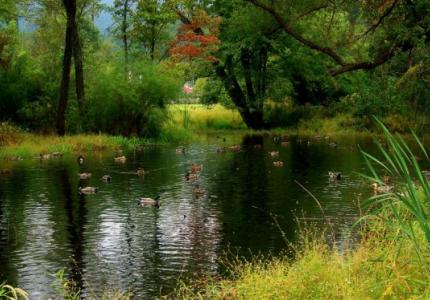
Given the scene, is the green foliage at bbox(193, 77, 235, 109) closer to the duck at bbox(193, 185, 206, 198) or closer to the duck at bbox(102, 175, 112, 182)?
the duck at bbox(102, 175, 112, 182)

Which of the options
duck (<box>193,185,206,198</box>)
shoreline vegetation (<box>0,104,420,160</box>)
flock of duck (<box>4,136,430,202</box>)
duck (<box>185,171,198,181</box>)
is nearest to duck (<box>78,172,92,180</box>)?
flock of duck (<box>4,136,430,202</box>)

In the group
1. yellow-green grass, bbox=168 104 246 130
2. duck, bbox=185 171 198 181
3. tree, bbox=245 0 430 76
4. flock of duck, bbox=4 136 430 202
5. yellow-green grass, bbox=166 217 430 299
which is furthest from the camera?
yellow-green grass, bbox=168 104 246 130

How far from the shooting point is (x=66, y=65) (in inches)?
1554

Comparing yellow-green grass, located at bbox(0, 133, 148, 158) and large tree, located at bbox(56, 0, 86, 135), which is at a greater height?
large tree, located at bbox(56, 0, 86, 135)

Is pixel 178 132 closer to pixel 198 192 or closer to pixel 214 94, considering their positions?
pixel 214 94

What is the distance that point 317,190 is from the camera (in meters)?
24.7

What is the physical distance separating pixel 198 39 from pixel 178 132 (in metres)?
9.26

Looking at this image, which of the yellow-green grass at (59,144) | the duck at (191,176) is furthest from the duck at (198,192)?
the yellow-green grass at (59,144)

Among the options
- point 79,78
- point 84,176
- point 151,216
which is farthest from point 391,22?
point 79,78

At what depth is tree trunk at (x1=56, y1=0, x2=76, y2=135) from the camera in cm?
3912

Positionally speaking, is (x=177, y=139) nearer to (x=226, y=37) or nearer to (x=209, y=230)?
(x=226, y=37)

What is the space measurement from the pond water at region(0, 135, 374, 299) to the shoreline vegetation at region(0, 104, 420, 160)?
2.82m

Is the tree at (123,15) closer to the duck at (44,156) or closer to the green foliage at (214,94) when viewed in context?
the green foliage at (214,94)

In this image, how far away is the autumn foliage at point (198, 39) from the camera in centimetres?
5372
